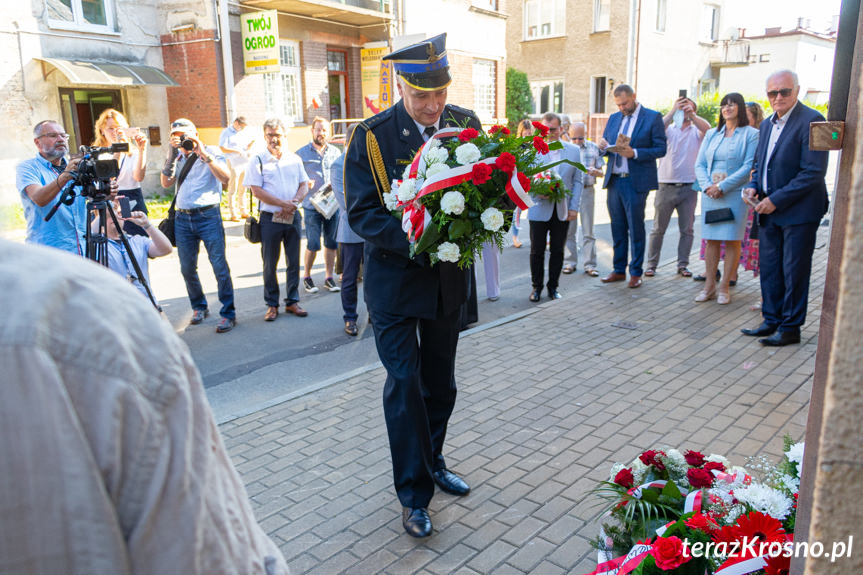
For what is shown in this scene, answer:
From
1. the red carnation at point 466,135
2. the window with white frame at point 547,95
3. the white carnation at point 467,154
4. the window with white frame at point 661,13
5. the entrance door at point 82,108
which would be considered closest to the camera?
the white carnation at point 467,154

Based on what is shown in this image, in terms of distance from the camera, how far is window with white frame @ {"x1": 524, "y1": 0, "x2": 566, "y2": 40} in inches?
1224

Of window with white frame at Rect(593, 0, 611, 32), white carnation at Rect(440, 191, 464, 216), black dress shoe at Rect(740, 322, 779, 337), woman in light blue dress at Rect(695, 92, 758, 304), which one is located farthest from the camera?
window with white frame at Rect(593, 0, 611, 32)

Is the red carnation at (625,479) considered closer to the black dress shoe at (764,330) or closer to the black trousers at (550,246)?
the black dress shoe at (764,330)

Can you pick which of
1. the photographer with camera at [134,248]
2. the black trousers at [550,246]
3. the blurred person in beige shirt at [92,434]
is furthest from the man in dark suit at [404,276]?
the black trousers at [550,246]

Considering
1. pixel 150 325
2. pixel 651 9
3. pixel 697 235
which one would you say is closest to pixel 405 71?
pixel 150 325

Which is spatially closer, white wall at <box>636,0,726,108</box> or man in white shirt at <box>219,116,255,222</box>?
man in white shirt at <box>219,116,255,222</box>

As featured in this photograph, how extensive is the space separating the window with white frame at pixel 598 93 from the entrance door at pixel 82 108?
68.4ft

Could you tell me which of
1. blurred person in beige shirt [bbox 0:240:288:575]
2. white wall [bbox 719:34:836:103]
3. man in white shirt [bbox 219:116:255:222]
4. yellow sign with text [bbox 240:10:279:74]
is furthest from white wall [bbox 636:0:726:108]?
blurred person in beige shirt [bbox 0:240:288:575]

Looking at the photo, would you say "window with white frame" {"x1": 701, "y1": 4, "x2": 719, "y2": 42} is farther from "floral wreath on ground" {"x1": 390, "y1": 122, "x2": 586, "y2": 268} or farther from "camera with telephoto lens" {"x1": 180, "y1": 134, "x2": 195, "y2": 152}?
"floral wreath on ground" {"x1": 390, "y1": 122, "x2": 586, "y2": 268}

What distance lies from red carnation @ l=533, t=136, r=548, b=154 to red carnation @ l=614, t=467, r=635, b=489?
155 cm

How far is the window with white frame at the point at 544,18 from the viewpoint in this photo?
31.1 meters

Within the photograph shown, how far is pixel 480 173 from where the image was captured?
3.02 metres

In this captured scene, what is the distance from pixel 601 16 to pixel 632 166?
2421 centimetres

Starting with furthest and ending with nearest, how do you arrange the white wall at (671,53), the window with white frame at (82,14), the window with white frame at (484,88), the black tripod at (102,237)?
the white wall at (671,53)
the window with white frame at (484,88)
the window with white frame at (82,14)
the black tripod at (102,237)
